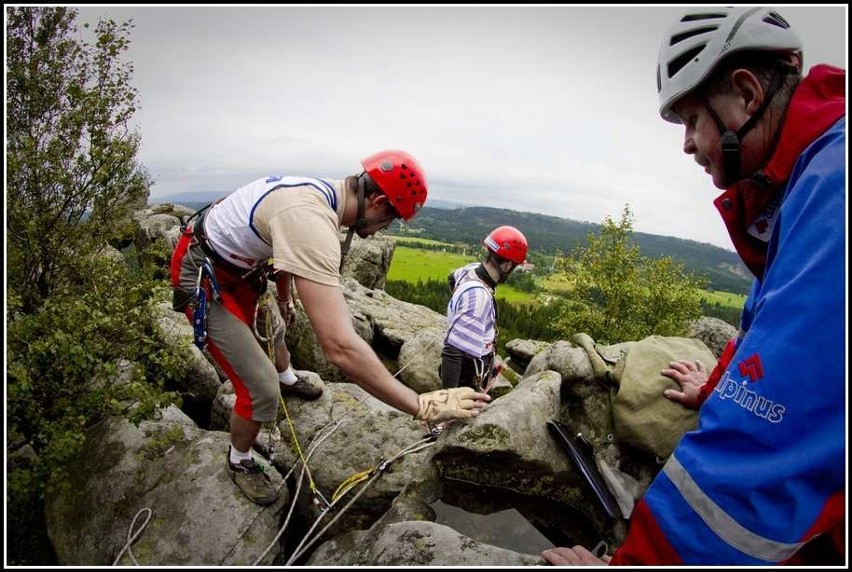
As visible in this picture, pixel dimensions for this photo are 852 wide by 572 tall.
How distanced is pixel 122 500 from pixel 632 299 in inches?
1307

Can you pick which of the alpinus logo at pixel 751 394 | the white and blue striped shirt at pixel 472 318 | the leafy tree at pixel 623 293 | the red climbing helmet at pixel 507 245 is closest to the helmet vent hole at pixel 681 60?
the alpinus logo at pixel 751 394

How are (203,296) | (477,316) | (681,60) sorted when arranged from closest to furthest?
(681,60), (203,296), (477,316)

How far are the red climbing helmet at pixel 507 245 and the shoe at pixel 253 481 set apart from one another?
5258 millimetres

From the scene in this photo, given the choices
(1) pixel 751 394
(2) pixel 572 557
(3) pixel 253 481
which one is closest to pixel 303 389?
(3) pixel 253 481

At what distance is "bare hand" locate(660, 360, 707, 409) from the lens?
3947 mm

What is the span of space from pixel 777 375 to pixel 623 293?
33399 mm

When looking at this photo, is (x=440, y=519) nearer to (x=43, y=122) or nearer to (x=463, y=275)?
(x=463, y=275)

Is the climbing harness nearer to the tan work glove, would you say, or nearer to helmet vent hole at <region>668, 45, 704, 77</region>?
the tan work glove

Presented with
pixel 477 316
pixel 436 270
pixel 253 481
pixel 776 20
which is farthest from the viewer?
pixel 436 270

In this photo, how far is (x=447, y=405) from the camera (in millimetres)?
4145

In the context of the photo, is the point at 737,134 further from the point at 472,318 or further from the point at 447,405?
the point at 472,318

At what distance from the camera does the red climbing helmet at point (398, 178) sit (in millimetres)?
4465

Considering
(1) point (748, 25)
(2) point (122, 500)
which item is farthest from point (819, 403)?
(2) point (122, 500)

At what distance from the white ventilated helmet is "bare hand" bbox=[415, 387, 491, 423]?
114 inches
